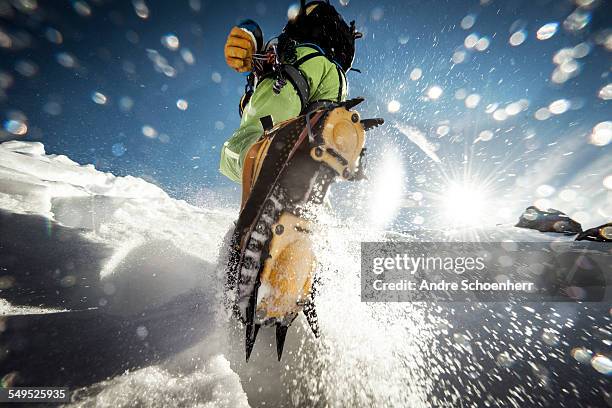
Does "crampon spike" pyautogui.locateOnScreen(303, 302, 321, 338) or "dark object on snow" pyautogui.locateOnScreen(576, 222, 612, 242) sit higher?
"crampon spike" pyautogui.locateOnScreen(303, 302, 321, 338)

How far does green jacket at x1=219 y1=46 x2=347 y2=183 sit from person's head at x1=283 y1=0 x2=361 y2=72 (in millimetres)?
316

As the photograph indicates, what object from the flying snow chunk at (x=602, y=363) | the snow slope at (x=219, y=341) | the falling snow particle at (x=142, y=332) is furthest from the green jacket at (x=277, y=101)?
the flying snow chunk at (x=602, y=363)

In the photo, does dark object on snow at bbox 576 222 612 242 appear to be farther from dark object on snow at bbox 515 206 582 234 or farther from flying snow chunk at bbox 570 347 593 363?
flying snow chunk at bbox 570 347 593 363

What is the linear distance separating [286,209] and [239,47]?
1471 millimetres

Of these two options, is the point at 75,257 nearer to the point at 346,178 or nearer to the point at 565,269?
the point at 346,178

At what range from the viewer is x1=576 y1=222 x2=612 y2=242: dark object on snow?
10.5 metres

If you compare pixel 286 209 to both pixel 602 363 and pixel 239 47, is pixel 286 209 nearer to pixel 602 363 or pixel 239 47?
pixel 239 47

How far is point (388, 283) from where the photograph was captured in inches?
159

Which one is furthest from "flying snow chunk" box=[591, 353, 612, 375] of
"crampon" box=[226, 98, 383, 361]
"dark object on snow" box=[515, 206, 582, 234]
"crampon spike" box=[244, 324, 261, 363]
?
"dark object on snow" box=[515, 206, 582, 234]

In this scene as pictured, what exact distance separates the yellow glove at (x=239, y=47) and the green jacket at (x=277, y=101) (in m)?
0.27

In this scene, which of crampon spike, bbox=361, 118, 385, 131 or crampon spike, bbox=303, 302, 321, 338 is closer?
crampon spike, bbox=361, 118, 385, 131

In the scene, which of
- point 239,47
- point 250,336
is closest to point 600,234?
point 250,336

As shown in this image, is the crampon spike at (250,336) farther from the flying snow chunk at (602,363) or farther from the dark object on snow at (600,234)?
the dark object on snow at (600,234)

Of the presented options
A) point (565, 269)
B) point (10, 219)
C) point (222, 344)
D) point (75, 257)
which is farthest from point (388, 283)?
point (565, 269)
